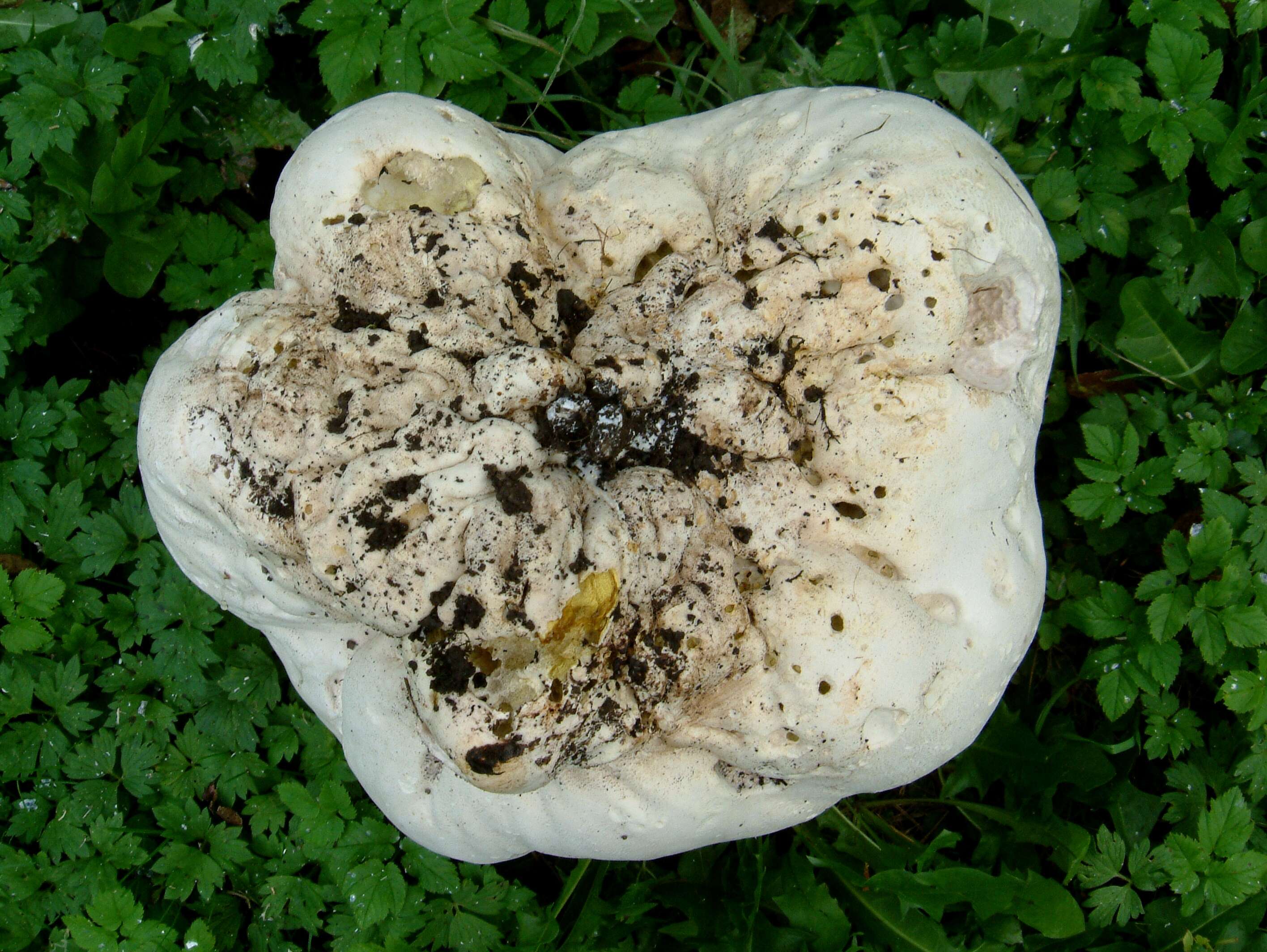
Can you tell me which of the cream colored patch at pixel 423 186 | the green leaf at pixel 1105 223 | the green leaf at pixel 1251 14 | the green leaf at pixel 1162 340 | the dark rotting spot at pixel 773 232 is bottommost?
the green leaf at pixel 1162 340

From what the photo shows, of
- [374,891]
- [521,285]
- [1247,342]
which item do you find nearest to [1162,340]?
[1247,342]

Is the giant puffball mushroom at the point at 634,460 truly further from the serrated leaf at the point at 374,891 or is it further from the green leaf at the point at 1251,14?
the green leaf at the point at 1251,14

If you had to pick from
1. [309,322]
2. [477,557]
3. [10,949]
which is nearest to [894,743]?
[477,557]

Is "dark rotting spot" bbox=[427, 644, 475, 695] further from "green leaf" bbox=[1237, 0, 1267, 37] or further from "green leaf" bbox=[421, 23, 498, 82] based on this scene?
"green leaf" bbox=[1237, 0, 1267, 37]

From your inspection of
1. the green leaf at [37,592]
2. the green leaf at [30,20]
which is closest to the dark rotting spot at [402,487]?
the green leaf at [37,592]

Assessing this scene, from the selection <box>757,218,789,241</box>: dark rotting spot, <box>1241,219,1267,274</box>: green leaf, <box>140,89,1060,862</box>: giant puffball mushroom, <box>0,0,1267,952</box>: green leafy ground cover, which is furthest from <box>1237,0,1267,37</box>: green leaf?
<box>757,218,789,241</box>: dark rotting spot

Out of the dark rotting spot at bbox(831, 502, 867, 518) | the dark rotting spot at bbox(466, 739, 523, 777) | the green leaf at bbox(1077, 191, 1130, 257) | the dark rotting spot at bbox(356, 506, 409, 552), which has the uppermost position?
the dark rotting spot at bbox(356, 506, 409, 552)

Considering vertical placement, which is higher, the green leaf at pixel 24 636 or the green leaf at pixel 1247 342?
the green leaf at pixel 1247 342

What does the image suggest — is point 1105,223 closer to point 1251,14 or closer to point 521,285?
point 1251,14
